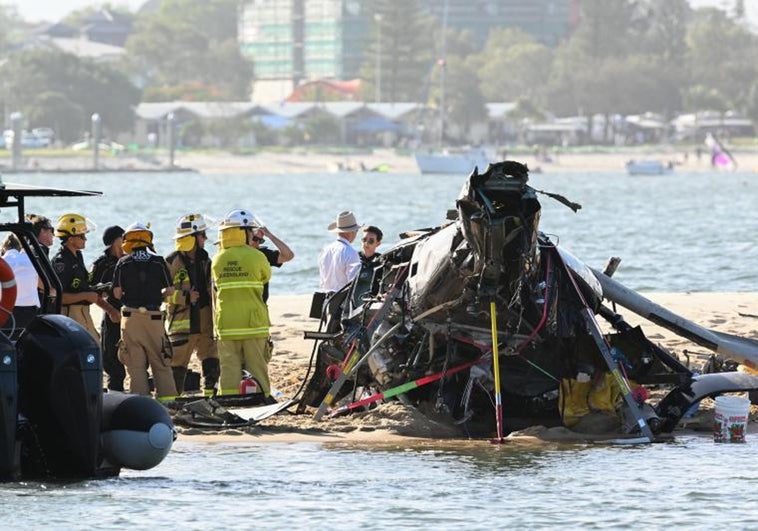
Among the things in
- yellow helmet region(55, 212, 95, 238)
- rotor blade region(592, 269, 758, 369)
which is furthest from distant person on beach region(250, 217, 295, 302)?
rotor blade region(592, 269, 758, 369)

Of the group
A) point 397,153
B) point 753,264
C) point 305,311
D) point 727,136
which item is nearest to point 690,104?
point 727,136

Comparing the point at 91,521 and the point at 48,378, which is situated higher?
the point at 48,378

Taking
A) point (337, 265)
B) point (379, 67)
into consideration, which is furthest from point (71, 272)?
point (379, 67)

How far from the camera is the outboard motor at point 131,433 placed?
13234 mm

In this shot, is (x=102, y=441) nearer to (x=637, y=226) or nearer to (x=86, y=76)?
(x=637, y=226)

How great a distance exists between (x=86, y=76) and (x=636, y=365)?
157538mm

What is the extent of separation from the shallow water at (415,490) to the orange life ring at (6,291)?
1.12 meters

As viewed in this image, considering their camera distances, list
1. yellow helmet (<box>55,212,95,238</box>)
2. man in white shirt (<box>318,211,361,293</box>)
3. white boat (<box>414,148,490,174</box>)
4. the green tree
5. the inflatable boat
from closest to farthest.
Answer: the inflatable boat < yellow helmet (<box>55,212,95,238</box>) < man in white shirt (<box>318,211,361,293</box>) < white boat (<box>414,148,490,174</box>) < the green tree

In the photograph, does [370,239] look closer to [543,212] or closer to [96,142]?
[543,212]

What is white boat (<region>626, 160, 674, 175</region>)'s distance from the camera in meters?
155

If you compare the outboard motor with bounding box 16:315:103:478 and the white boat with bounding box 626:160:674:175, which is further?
the white boat with bounding box 626:160:674:175

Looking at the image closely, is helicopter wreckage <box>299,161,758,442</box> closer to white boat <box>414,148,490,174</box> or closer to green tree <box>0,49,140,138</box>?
white boat <box>414,148,490,174</box>

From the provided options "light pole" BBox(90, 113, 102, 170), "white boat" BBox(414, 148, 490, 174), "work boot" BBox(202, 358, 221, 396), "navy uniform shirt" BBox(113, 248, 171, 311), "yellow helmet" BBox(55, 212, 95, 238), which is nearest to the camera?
"navy uniform shirt" BBox(113, 248, 171, 311)

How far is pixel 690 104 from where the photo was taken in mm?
188750
